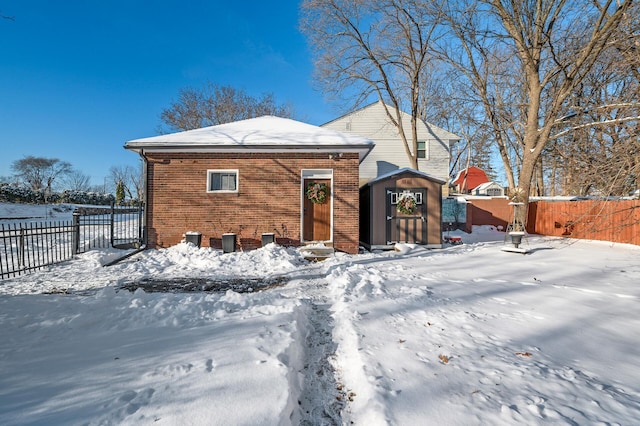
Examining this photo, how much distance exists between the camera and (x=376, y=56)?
15.5 meters

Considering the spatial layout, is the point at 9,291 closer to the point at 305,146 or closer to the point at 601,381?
the point at 305,146

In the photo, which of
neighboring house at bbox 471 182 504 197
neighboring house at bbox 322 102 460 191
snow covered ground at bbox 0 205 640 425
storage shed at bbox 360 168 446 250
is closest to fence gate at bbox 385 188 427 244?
storage shed at bbox 360 168 446 250

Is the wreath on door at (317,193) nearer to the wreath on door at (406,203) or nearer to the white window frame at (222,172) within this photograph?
the white window frame at (222,172)

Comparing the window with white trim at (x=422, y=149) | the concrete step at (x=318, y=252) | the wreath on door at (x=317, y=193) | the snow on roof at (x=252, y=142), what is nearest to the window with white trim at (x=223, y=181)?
the snow on roof at (x=252, y=142)

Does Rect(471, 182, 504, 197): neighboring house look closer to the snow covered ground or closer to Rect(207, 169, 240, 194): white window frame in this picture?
the snow covered ground

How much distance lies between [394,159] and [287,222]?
41.4 feet

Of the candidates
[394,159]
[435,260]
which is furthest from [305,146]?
[394,159]

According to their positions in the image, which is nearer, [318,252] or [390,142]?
[318,252]

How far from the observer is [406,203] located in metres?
9.09

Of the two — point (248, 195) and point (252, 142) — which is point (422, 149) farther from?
point (248, 195)

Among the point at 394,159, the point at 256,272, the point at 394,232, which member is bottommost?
the point at 256,272

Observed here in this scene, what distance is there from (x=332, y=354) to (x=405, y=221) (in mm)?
7082

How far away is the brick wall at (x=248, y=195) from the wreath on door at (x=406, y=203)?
1685 millimetres

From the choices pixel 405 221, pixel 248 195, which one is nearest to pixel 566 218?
pixel 405 221
